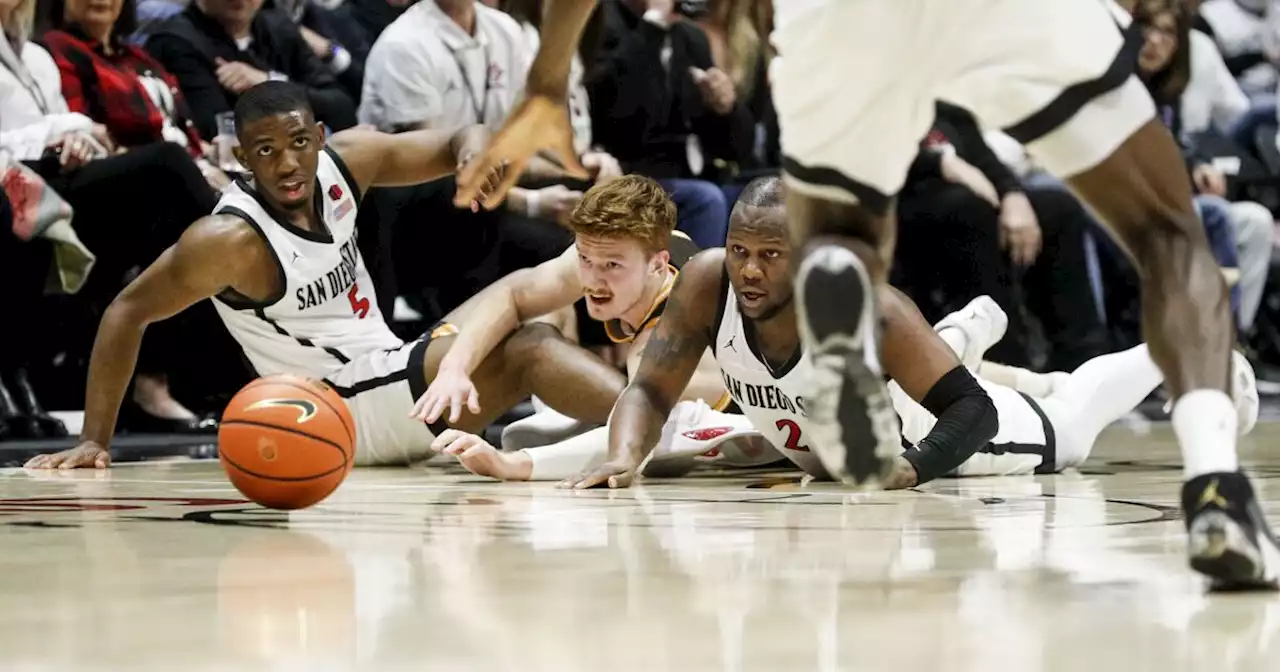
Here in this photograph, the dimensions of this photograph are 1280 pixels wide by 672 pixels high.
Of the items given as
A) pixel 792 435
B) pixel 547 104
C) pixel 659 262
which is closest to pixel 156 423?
pixel 659 262

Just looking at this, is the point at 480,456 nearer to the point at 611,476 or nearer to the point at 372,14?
the point at 611,476

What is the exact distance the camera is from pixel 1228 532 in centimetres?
220

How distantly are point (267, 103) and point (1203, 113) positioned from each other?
566 centimetres

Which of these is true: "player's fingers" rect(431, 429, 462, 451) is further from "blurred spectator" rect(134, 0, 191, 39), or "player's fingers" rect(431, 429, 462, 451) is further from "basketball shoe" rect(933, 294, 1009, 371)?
"blurred spectator" rect(134, 0, 191, 39)

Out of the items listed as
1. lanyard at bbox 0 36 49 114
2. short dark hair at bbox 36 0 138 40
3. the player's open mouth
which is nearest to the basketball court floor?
the player's open mouth

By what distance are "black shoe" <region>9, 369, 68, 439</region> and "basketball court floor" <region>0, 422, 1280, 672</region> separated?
87.3 inches

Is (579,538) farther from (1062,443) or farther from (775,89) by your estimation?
(1062,443)

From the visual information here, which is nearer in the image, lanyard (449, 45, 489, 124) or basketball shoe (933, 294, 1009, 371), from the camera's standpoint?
basketball shoe (933, 294, 1009, 371)

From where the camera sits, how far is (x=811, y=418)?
99.3 inches

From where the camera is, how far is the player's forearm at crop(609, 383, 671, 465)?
14.3ft

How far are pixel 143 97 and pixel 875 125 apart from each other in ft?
14.8

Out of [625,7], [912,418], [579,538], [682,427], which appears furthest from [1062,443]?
[625,7]

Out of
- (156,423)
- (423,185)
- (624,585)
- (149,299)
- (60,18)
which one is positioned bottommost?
(156,423)

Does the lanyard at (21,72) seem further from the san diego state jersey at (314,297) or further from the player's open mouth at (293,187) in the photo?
the player's open mouth at (293,187)
